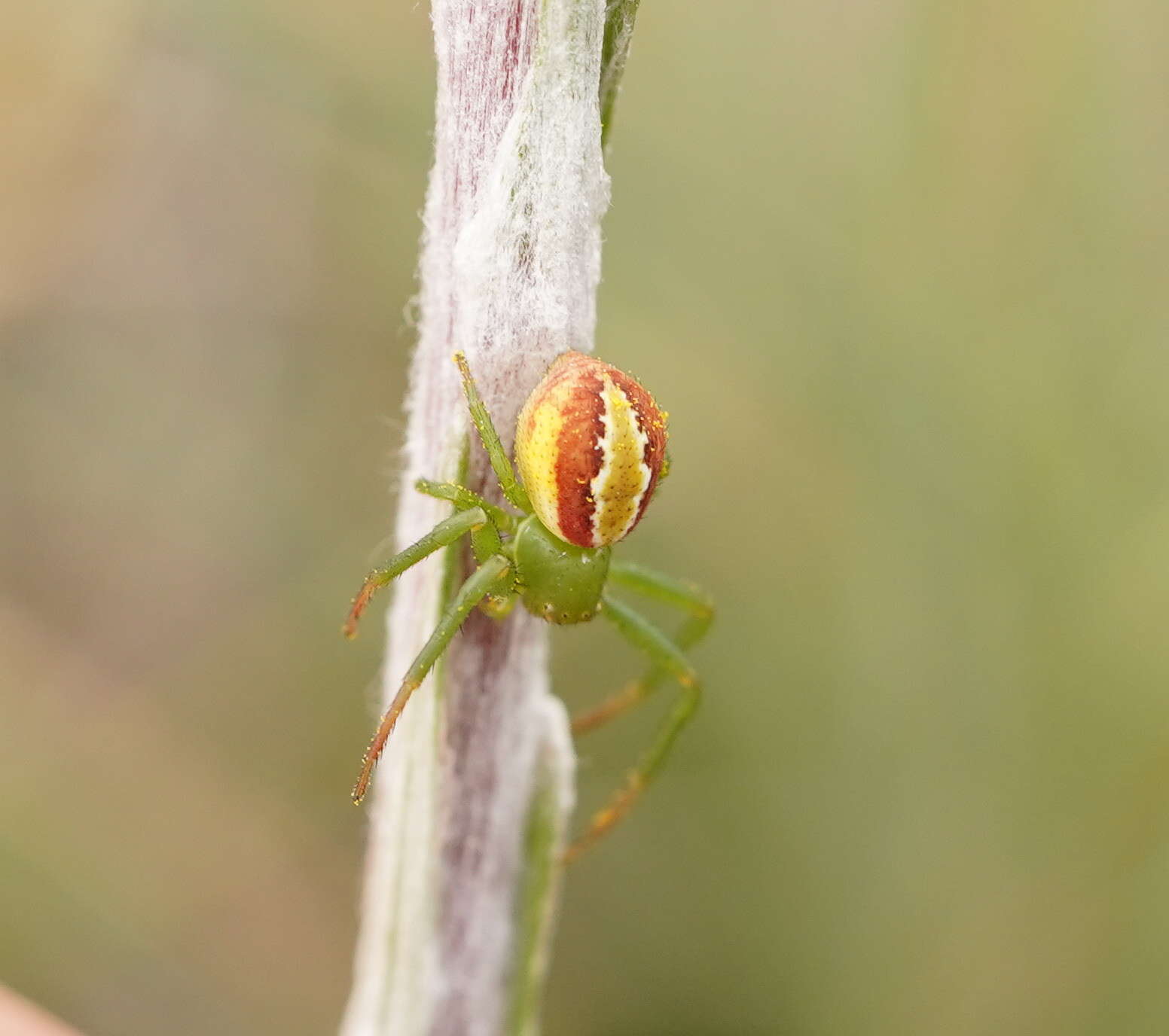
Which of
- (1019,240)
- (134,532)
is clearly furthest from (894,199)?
(134,532)

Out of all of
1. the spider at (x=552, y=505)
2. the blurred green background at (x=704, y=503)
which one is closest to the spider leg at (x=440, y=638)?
the spider at (x=552, y=505)

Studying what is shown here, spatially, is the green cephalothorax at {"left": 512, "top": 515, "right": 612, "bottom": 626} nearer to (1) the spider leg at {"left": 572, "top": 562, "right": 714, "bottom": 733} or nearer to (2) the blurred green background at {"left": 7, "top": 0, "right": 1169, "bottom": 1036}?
(1) the spider leg at {"left": 572, "top": 562, "right": 714, "bottom": 733}

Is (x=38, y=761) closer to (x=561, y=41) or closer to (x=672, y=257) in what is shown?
(x=672, y=257)

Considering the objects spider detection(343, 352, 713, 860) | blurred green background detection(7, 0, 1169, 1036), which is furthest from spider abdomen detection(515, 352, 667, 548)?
blurred green background detection(7, 0, 1169, 1036)

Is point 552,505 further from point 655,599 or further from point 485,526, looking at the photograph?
point 655,599

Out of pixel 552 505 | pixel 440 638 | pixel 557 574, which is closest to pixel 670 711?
pixel 557 574

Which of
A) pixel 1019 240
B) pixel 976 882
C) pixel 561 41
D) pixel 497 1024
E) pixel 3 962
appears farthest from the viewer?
pixel 3 962
